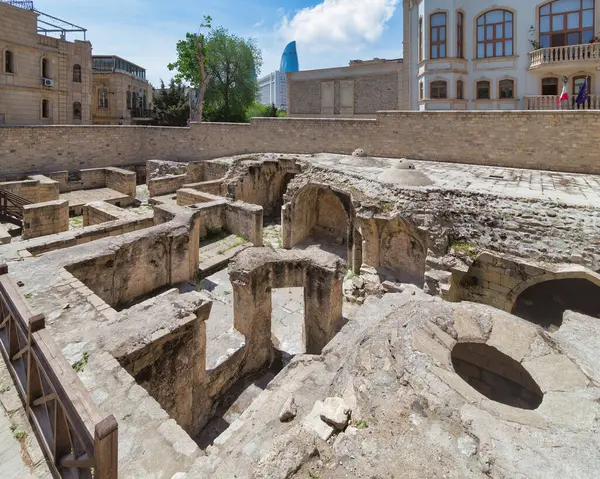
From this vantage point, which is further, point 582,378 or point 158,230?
point 158,230

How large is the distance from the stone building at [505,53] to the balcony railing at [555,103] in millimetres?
43

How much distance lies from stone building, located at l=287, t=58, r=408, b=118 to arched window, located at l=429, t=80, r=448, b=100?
3860mm

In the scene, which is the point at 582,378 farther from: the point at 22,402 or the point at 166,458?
the point at 22,402

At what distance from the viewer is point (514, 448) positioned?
112 inches

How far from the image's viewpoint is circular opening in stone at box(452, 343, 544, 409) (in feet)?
16.7

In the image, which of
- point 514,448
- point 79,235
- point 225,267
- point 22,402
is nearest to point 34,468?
point 22,402

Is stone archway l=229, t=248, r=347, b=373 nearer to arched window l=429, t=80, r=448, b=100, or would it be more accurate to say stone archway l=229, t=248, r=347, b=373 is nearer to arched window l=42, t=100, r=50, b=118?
arched window l=429, t=80, r=448, b=100

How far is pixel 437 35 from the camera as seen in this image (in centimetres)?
2178

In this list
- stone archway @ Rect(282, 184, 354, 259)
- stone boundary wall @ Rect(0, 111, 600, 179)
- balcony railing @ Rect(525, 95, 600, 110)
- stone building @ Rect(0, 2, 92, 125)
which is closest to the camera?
stone boundary wall @ Rect(0, 111, 600, 179)

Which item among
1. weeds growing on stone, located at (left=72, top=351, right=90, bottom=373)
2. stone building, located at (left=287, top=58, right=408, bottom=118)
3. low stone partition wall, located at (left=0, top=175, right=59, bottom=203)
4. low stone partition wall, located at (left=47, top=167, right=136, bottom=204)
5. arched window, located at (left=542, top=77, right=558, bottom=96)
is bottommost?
weeds growing on stone, located at (left=72, top=351, right=90, bottom=373)

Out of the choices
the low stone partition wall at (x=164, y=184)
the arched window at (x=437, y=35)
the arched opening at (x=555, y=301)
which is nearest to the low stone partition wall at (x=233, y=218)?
the low stone partition wall at (x=164, y=184)

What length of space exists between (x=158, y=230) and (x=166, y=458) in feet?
21.9

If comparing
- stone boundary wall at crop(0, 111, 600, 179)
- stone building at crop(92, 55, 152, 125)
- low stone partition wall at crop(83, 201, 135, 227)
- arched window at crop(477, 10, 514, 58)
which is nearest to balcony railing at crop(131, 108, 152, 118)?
stone building at crop(92, 55, 152, 125)

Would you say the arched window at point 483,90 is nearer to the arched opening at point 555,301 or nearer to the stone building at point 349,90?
the stone building at point 349,90
